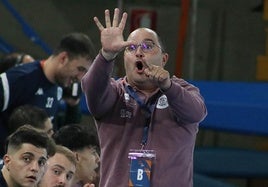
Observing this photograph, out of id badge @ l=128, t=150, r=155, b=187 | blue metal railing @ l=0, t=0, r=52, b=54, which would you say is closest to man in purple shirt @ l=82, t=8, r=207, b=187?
id badge @ l=128, t=150, r=155, b=187

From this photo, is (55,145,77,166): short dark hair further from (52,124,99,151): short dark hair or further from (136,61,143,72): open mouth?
(136,61,143,72): open mouth

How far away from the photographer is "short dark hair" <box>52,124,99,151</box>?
342 cm

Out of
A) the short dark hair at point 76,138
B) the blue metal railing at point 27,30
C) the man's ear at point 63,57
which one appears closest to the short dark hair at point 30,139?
the short dark hair at point 76,138

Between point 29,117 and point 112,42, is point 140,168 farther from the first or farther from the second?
point 29,117

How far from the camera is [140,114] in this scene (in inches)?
97.9

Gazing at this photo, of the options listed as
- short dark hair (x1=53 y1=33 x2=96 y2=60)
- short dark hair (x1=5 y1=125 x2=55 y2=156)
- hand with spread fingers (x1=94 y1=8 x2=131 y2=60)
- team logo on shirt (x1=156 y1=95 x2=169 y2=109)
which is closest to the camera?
hand with spread fingers (x1=94 y1=8 x2=131 y2=60)

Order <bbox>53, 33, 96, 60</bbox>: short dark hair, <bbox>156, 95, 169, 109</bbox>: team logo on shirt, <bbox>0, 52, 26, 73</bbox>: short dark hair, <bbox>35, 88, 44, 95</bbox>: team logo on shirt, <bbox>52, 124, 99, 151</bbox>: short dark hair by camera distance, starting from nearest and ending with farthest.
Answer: <bbox>156, 95, 169, 109</bbox>: team logo on shirt, <bbox>52, 124, 99, 151</bbox>: short dark hair, <bbox>53, 33, 96, 60</bbox>: short dark hair, <bbox>35, 88, 44, 95</bbox>: team logo on shirt, <bbox>0, 52, 26, 73</bbox>: short dark hair

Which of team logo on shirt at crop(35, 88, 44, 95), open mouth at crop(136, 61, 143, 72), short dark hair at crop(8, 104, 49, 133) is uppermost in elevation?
open mouth at crop(136, 61, 143, 72)

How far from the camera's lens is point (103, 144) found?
251cm

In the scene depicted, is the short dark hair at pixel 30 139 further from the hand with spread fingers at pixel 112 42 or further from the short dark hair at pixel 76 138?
the hand with spread fingers at pixel 112 42

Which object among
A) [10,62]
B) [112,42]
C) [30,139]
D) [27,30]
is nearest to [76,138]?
[30,139]

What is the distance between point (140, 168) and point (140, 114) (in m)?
0.19

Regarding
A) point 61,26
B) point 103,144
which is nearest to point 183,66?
point 61,26

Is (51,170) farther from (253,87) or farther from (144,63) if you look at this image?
(253,87)
